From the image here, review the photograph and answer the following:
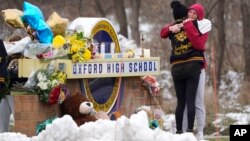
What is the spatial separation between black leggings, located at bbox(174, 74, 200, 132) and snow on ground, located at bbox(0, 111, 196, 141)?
3.80 meters

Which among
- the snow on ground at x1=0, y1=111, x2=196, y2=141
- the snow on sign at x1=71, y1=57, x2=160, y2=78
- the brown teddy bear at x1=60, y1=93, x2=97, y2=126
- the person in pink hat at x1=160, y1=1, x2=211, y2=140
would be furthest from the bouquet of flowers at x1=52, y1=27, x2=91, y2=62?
the snow on ground at x1=0, y1=111, x2=196, y2=141

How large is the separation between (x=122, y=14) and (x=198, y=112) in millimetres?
18718

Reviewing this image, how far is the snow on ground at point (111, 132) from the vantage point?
9430mm

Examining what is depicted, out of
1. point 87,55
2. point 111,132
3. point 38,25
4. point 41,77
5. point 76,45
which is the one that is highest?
point 38,25

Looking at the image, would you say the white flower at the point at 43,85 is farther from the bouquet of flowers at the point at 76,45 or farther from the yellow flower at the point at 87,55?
the yellow flower at the point at 87,55

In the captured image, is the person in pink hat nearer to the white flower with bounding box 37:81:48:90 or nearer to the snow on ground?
the white flower with bounding box 37:81:48:90

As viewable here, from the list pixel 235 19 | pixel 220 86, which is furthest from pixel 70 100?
pixel 235 19

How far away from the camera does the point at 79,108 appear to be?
1302 centimetres

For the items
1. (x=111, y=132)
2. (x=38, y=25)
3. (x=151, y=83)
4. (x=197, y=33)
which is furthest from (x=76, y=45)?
(x=111, y=132)

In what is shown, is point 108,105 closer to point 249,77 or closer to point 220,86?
point 249,77

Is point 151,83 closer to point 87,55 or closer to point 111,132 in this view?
point 87,55

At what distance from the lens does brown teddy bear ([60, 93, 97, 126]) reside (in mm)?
12984

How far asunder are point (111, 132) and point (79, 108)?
10.8 feet

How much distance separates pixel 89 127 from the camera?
32.5 ft
